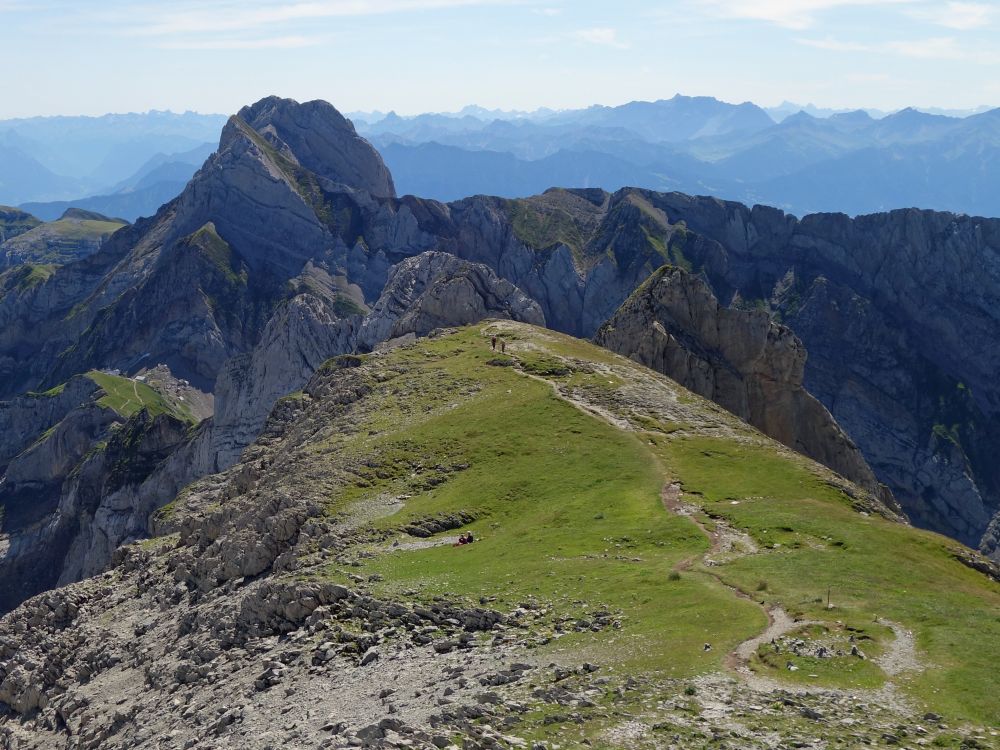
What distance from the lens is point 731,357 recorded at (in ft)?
369

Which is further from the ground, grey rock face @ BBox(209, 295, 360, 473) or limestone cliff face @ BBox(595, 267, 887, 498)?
limestone cliff face @ BBox(595, 267, 887, 498)

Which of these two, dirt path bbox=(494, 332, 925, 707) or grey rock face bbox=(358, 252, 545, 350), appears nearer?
dirt path bbox=(494, 332, 925, 707)

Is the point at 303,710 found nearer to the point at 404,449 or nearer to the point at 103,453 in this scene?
the point at 404,449

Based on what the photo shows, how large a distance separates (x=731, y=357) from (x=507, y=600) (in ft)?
239

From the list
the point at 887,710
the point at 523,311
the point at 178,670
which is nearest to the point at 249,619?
the point at 178,670

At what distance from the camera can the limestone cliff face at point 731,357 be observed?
107 meters

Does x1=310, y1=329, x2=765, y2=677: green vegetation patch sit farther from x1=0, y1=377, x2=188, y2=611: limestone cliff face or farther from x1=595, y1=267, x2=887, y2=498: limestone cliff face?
x1=0, y1=377, x2=188, y2=611: limestone cliff face

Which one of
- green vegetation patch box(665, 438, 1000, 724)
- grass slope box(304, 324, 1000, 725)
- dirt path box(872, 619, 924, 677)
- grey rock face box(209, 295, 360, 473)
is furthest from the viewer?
grey rock face box(209, 295, 360, 473)

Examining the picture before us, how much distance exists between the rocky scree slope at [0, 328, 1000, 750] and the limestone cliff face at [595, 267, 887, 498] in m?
15.1

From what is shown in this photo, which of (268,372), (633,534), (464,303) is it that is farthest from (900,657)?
(268,372)

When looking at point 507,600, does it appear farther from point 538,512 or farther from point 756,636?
point 538,512

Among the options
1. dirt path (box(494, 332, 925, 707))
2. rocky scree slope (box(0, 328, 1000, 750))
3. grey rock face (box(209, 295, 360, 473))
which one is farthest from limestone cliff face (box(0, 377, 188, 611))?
dirt path (box(494, 332, 925, 707))

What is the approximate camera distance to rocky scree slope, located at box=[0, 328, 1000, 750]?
33469 mm

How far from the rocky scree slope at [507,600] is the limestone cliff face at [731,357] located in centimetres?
1510
